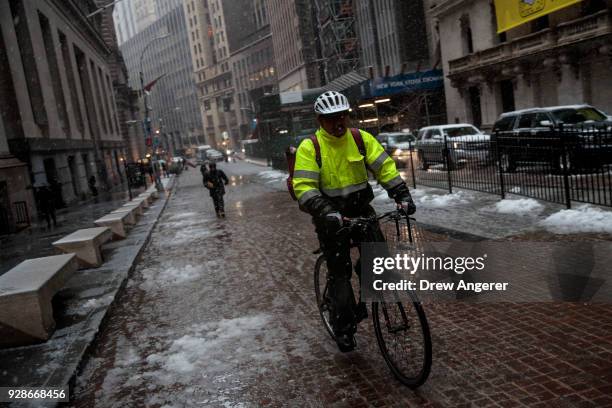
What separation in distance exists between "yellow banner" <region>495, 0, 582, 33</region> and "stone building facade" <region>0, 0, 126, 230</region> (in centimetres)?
2358

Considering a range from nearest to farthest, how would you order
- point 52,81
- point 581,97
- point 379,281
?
point 379,281 < point 581,97 < point 52,81

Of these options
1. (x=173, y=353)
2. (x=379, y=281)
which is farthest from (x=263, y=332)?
(x=379, y=281)

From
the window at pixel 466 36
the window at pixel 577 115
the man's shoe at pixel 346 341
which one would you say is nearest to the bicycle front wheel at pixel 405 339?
the man's shoe at pixel 346 341

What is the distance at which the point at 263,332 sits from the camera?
5.70 m

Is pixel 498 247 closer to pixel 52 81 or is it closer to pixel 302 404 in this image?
pixel 302 404

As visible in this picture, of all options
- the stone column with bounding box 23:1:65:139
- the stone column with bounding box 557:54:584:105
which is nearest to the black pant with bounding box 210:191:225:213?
the stone column with bounding box 23:1:65:139

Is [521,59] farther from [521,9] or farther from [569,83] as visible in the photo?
[521,9]

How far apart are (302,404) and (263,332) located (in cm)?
173

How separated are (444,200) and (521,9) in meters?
17.3

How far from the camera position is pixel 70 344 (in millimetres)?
5738

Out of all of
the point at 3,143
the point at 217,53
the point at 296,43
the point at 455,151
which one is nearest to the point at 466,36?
the point at 455,151

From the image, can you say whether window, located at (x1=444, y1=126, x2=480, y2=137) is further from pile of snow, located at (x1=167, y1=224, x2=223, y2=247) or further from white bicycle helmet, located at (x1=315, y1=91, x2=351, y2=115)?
white bicycle helmet, located at (x1=315, y1=91, x2=351, y2=115)

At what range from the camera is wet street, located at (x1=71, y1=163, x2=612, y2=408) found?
391 centimetres

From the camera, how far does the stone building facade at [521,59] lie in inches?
958
